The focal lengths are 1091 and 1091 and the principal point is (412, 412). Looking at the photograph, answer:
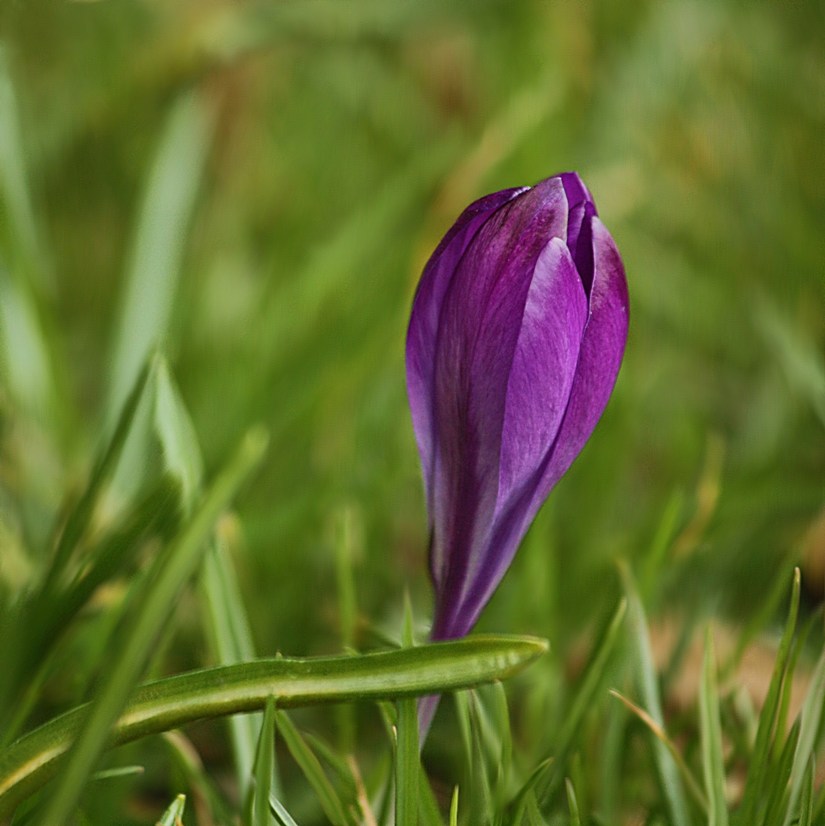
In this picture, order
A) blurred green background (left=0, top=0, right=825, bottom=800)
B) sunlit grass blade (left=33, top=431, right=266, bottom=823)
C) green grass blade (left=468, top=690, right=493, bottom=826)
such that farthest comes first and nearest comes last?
blurred green background (left=0, top=0, right=825, bottom=800)
green grass blade (left=468, top=690, right=493, bottom=826)
sunlit grass blade (left=33, top=431, right=266, bottom=823)

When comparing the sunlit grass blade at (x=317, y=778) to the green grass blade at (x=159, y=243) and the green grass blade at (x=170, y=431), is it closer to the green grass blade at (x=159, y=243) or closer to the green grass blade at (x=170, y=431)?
the green grass blade at (x=170, y=431)

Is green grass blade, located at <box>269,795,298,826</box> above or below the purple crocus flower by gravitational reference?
below

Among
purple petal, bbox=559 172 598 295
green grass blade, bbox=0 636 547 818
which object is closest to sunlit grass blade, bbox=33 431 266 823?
green grass blade, bbox=0 636 547 818

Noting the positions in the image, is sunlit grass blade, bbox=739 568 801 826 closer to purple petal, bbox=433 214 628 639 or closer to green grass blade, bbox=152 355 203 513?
purple petal, bbox=433 214 628 639

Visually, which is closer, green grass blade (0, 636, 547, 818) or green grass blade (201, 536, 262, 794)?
green grass blade (0, 636, 547, 818)

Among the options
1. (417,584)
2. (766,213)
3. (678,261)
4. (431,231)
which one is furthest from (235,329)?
(766,213)

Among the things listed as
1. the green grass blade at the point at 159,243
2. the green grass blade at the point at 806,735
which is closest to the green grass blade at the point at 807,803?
the green grass blade at the point at 806,735

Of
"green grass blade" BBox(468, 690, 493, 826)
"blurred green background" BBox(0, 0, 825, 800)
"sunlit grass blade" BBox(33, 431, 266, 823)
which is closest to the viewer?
"sunlit grass blade" BBox(33, 431, 266, 823)

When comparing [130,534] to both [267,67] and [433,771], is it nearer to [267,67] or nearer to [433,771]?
[433,771]
